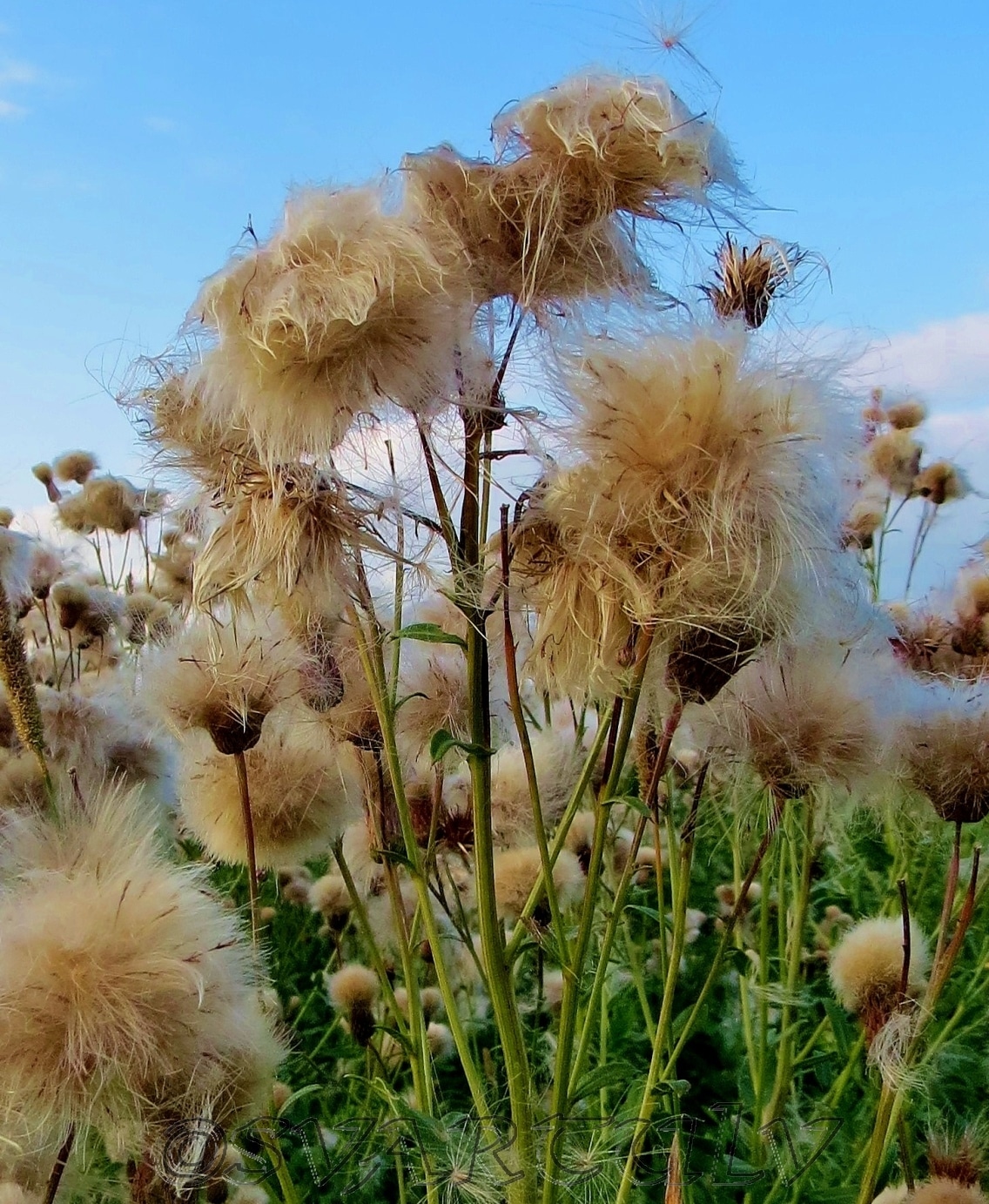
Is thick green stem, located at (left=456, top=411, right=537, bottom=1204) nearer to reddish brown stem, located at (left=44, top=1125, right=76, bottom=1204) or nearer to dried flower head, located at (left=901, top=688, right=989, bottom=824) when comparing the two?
reddish brown stem, located at (left=44, top=1125, right=76, bottom=1204)

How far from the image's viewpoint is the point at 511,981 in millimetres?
1195

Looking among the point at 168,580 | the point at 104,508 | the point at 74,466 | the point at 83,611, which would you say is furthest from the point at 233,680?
the point at 74,466

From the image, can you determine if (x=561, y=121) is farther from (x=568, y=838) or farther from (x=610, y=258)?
(x=568, y=838)

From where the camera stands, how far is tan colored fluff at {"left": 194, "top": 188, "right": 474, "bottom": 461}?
1.04 metres

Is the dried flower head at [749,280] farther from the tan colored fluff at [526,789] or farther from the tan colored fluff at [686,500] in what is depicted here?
the tan colored fluff at [526,789]

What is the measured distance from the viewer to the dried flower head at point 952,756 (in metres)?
Answer: 1.42

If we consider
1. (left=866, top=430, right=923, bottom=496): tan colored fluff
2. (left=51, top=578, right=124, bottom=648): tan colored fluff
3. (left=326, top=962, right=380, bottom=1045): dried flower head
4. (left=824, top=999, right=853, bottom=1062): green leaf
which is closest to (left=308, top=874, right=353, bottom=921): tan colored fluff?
(left=326, top=962, right=380, bottom=1045): dried flower head

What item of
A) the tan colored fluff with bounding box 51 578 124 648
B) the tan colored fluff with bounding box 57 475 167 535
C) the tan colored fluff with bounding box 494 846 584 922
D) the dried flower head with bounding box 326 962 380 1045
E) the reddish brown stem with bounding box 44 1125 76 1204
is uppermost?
the tan colored fluff with bounding box 57 475 167 535

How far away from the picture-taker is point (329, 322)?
1.03 meters

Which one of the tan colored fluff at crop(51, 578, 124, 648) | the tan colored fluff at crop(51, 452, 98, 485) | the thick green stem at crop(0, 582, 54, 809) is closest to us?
the thick green stem at crop(0, 582, 54, 809)

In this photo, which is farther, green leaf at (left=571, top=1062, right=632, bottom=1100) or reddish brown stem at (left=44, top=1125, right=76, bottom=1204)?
green leaf at (left=571, top=1062, right=632, bottom=1100)

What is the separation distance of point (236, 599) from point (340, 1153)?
34.7 inches

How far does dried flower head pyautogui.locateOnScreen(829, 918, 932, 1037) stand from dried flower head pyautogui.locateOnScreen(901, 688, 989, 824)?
0.22 meters

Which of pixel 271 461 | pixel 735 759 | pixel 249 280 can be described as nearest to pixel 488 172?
pixel 249 280
